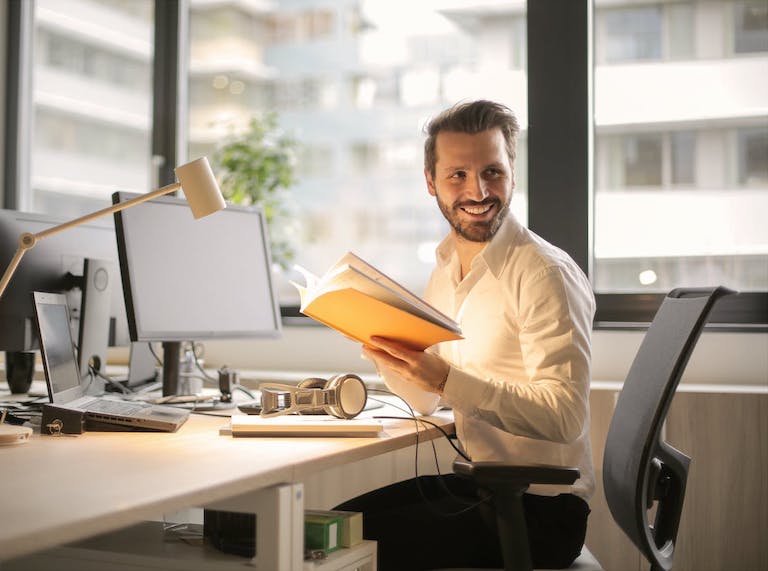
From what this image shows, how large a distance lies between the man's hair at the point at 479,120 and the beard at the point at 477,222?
0.12 m

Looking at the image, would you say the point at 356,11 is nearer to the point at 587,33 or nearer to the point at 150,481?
the point at 587,33

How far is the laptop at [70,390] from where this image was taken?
1789 millimetres

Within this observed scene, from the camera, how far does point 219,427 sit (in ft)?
6.11

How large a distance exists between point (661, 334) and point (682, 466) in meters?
0.27

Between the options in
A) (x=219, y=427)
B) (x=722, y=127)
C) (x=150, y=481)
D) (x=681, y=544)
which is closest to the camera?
(x=150, y=481)

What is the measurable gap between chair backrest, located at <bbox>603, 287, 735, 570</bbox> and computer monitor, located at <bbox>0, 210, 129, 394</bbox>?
1360 mm

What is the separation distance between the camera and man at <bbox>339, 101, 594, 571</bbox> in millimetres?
1698

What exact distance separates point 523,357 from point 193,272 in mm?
919

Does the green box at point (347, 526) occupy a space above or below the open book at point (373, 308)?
below

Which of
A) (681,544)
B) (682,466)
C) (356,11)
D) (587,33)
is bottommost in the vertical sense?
(681,544)

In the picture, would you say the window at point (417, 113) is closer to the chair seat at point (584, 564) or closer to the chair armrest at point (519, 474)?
the chair seat at point (584, 564)

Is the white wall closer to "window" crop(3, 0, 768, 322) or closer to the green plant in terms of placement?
"window" crop(3, 0, 768, 322)

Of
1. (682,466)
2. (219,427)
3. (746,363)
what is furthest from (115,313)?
(746,363)

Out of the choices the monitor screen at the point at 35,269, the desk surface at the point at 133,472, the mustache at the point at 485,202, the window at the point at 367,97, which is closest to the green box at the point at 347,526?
the desk surface at the point at 133,472
